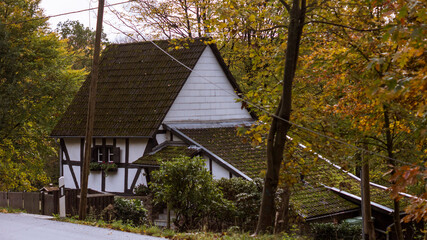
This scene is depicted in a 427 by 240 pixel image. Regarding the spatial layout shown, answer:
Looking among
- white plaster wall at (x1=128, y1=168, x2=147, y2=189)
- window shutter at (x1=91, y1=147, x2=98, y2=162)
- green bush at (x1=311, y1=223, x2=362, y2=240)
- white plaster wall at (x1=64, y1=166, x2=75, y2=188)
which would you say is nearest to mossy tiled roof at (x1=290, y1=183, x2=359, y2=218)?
green bush at (x1=311, y1=223, x2=362, y2=240)

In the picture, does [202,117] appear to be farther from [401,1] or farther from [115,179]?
[401,1]

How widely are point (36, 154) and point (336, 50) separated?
76.9 ft

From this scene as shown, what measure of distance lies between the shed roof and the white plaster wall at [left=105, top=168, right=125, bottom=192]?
1.69m

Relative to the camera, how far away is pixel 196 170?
13.6 m

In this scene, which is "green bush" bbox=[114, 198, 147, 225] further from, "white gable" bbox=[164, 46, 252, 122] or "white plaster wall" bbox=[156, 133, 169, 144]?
"white gable" bbox=[164, 46, 252, 122]

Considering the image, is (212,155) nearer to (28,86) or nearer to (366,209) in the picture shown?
(366,209)

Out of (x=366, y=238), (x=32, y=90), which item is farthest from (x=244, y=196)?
(x=32, y=90)

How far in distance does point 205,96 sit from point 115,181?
226 inches

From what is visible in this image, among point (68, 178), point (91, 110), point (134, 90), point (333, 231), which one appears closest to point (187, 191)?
point (91, 110)

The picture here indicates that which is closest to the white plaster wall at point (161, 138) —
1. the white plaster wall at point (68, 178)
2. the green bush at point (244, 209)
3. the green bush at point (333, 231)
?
the white plaster wall at point (68, 178)

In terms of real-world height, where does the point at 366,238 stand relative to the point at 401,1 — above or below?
below

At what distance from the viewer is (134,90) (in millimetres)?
23953

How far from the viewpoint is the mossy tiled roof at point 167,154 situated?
19969 mm

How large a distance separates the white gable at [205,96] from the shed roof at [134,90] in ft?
1.34
